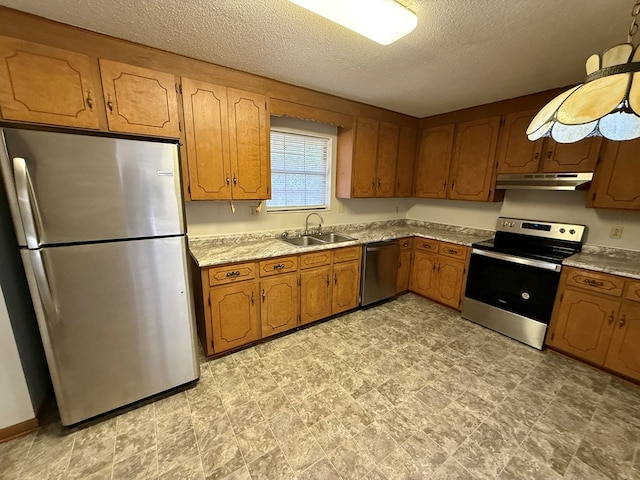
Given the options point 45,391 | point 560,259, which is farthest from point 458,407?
point 45,391

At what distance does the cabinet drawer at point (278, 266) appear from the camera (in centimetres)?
Result: 235

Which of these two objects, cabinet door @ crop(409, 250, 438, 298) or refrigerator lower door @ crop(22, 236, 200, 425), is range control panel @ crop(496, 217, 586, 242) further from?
refrigerator lower door @ crop(22, 236, 200, 425)

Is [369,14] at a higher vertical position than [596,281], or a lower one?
higher

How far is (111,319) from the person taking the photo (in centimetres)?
158

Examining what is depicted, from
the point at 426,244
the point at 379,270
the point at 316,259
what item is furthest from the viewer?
the point at 426,244


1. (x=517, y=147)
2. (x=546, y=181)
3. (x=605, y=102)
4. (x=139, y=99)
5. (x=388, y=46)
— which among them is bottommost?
(x=546, y=181)

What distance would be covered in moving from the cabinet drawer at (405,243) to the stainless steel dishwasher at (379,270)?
0.30ft

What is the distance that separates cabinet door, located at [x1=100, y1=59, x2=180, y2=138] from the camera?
1.74 meters

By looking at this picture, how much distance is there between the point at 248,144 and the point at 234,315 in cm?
152

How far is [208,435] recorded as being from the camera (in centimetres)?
159

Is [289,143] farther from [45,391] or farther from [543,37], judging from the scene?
[45,391]

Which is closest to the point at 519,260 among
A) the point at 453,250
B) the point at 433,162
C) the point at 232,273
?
the point at 453,250

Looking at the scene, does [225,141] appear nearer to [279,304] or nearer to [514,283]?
[279,304]

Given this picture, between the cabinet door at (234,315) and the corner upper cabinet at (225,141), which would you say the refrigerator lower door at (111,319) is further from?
the corner upper cabinet at (225,141)
